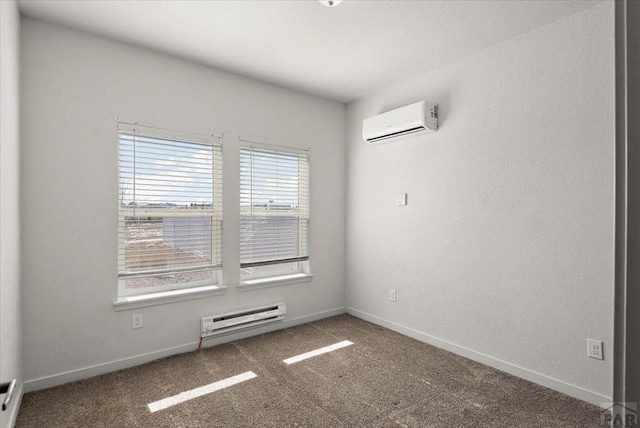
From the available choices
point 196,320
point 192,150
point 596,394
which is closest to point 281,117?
point 192,150

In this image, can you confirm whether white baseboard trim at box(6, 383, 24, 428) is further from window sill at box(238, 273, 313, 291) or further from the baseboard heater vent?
window sill at box(238, 273, 313, 291)

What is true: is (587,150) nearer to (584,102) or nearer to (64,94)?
(584,102)

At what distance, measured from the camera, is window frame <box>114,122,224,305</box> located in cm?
273

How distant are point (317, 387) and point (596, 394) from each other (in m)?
1.82

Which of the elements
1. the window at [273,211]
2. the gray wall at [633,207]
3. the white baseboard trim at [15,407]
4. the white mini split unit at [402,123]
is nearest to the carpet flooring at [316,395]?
the white baseboard trim at [15,407]

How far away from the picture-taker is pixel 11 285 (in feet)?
6.44

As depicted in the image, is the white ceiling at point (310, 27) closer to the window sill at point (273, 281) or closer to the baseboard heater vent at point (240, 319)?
the window sill at point (273, 281)

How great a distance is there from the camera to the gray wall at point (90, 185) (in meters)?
2.38

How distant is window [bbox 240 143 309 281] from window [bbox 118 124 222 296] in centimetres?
30

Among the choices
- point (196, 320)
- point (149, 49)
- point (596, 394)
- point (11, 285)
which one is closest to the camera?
point (11, 285)

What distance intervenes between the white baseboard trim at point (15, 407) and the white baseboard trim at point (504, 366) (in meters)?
3.00

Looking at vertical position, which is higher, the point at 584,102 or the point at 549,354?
the point at 584,102

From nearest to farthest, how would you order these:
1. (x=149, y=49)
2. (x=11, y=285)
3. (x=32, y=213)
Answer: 1. (x=11, y=285)
2. (x=32, y=213)
3. (x=149, y=49)

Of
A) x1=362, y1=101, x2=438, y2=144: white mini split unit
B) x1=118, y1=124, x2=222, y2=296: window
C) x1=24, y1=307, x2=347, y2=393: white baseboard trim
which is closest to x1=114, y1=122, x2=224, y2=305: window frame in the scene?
x1=118, y1=124, x2=222, y2=296: window
